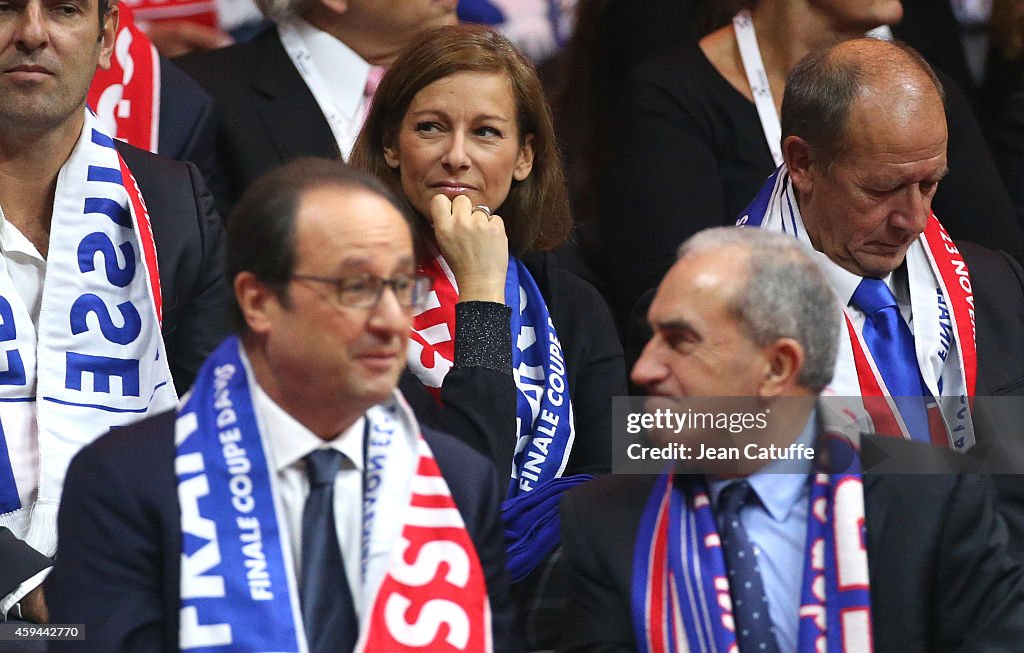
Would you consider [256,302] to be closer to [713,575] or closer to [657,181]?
[713,575]

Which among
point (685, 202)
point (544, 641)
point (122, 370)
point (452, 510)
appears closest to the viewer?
point (452, 510)

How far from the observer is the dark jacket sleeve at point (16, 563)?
3.02 meters

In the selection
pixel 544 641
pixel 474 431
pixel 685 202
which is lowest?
pixel 544 641

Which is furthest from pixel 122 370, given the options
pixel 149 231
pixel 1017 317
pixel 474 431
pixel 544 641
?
pixel 1017 317

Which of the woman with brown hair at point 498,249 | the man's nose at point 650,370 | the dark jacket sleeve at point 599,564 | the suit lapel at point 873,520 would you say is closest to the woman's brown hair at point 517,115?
the woman with brown hair at point 498,249

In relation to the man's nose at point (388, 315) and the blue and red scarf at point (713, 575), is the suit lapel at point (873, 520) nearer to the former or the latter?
the blue and red scarf at point (713, 575)

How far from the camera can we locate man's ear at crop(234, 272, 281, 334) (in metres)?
2.55

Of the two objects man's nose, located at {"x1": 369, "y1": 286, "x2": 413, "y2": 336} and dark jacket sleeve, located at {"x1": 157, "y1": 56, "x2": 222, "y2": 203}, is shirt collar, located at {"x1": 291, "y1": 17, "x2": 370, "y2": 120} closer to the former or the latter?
dark jacket sleeve, located at {"x1": 157, "y1": 56, "x2": 222, "y2": 203}

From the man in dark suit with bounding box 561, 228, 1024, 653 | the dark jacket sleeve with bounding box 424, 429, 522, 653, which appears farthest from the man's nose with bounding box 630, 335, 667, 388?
the dark jacket sleeve with bounding box 424, 429, 522, 653

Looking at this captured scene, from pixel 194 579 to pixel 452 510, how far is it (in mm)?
416

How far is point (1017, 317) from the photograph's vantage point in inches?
151

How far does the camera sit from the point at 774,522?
2760 millimetres

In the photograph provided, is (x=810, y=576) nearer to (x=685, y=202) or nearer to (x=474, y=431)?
(x=474, y=431)

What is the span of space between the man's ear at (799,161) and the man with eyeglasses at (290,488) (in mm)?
1339
